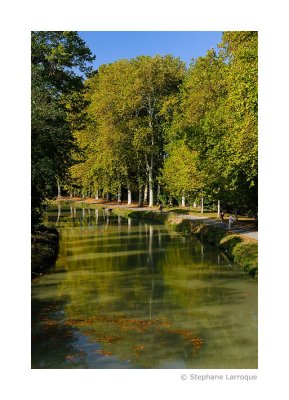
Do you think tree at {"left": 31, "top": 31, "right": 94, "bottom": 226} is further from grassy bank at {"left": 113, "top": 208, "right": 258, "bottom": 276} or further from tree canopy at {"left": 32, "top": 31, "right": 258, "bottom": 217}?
grassy bank at {"left": 113, "top": 208, "right": 258, "bottom": 276}

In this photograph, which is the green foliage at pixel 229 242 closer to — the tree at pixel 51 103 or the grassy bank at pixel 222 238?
the grassy bank at pixel 222 238

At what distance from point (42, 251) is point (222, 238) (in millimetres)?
12357

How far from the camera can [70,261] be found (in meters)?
32.1

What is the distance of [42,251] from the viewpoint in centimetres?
3195

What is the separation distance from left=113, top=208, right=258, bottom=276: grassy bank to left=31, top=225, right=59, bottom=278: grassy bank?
35.7 feet

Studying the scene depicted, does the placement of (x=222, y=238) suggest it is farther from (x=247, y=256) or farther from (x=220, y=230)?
(x=247, y=256)

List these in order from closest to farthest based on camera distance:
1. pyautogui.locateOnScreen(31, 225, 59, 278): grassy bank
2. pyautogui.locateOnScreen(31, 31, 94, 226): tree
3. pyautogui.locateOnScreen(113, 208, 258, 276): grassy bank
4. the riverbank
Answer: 1. pyautogui.locateOnScreen(31, 31, 94, 226): tree
2. pyautogui.locateOnScreen(113, 208, 258, 276): grassy bank
3. pyautogui.locateOnScreen(31, 225, 59, 278): grassy bank
4. the riverbank

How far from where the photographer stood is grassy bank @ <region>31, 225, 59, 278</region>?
28995 millimetres

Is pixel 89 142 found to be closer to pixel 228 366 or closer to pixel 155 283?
pixel 155 283

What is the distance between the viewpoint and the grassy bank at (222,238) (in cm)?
2853

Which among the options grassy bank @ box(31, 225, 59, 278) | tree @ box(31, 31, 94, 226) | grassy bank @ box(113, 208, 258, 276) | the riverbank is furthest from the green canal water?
tree @ box(31, 31, 94, 226)
